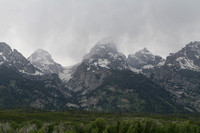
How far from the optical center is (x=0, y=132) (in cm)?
19950

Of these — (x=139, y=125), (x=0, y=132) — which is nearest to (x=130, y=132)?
(x=139, y=125)

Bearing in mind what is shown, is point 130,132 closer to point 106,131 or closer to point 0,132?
point 106,131

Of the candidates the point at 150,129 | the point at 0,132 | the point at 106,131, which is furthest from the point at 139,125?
the point at 0,132

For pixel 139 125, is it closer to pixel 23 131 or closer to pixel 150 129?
pixel 150 129

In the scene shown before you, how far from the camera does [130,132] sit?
188500 mm

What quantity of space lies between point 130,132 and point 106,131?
61.3 ft

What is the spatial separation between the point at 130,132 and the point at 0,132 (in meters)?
106

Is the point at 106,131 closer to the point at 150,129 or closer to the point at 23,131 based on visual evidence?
the point at 150,129

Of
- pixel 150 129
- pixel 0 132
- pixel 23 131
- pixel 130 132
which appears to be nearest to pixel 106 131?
pixel 130 132

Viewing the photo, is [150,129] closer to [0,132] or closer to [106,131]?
[106,131]

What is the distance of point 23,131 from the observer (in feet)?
650

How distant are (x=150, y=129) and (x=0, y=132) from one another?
12346 cm

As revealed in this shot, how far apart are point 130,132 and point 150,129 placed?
20.9m

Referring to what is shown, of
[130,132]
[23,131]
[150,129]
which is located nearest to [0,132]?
[23,131]
